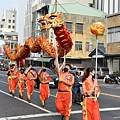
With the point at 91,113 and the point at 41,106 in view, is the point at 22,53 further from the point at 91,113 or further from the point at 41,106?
the point at 91,113

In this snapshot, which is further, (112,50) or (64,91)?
(112,50)

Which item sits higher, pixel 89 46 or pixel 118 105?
pixel 89 46

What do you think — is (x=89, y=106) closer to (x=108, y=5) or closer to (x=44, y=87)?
(x=44, y=87)

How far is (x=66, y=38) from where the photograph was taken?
895 centimetres

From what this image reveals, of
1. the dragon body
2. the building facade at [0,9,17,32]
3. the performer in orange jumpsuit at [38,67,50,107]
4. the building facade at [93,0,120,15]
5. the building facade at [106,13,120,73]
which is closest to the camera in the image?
the dragon body

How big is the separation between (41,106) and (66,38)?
14.5ft

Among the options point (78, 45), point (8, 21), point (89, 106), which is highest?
point (8, 21)

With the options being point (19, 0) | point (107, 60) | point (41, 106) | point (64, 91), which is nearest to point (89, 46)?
point (107, 60)

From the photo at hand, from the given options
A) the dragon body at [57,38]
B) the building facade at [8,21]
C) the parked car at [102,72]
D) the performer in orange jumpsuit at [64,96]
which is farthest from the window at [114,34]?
the building facade at [8,21]

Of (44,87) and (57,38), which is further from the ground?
(57,38)

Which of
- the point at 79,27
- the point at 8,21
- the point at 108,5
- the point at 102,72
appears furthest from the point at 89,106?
the point at 8,21

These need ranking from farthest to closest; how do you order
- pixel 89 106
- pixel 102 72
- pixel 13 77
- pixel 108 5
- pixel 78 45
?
1. pixel 108 5
2. pixel 78 45
3. pixel 102 72
4. pixel 13 77
5. pixel 89 106

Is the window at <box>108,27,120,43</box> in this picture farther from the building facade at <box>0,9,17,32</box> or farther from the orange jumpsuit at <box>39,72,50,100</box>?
the building facade at <box>0,9,17,32</box>

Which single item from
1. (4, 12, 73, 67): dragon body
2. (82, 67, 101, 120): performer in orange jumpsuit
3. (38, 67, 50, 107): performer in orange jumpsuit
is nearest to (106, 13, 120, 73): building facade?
(4, 12, 73, 67): dragon body
